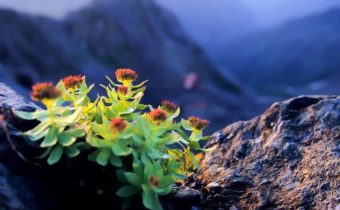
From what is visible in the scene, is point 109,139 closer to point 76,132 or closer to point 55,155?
point 76,132

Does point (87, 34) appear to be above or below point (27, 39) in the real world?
above

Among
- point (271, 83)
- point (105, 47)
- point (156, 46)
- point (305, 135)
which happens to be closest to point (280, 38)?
point (271, 83)

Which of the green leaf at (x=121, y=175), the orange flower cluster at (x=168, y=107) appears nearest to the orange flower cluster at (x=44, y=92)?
the green leaf at (x=121, y=175)

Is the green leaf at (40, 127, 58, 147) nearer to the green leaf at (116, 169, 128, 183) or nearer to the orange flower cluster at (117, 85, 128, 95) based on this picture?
the green leaf at (116, 169, 128, 183)

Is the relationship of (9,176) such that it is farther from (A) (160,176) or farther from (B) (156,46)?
(B) (156,46)

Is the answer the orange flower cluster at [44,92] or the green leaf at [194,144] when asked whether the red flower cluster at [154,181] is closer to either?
the orange flower cluster at [44,92]

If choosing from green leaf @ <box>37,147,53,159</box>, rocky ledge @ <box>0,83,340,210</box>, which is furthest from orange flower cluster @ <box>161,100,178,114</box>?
green leaf @ <box>37,147,53,159</box>
